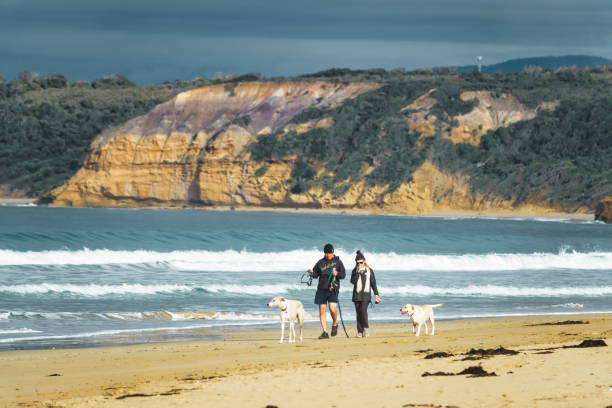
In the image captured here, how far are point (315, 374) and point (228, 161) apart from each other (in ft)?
286

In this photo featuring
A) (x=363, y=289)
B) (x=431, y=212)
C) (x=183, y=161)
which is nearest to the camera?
(x=363, y=289)

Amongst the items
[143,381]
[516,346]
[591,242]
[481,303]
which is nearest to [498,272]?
[481,303]

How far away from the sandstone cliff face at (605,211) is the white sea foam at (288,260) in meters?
32.4

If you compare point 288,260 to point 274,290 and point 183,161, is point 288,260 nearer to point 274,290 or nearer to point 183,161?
point 274,290

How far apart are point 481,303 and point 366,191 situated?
67.3 metres

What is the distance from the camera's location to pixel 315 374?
1038 centimetres

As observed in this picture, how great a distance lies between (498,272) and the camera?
31.9 meters

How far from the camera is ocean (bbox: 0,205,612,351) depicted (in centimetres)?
1731

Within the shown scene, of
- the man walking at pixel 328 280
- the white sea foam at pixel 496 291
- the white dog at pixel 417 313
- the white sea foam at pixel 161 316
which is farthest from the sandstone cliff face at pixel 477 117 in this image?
the man walking at pixel 328 280

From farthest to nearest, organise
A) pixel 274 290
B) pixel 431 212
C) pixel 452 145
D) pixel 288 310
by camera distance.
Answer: pixel 452 145 < pixel 431 212 < pixel 274 290 < pixel 288 310

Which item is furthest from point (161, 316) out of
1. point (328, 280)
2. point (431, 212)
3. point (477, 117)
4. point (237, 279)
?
point (477, 117)

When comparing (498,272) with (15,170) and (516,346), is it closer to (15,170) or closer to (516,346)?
(516,346)

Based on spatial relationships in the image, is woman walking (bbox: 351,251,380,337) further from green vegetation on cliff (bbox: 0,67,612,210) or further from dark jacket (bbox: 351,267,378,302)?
green vegetation on cliff (bbox: 0,67,612,210)

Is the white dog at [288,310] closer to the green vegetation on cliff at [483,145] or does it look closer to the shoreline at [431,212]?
the shoreline at [431,212]
